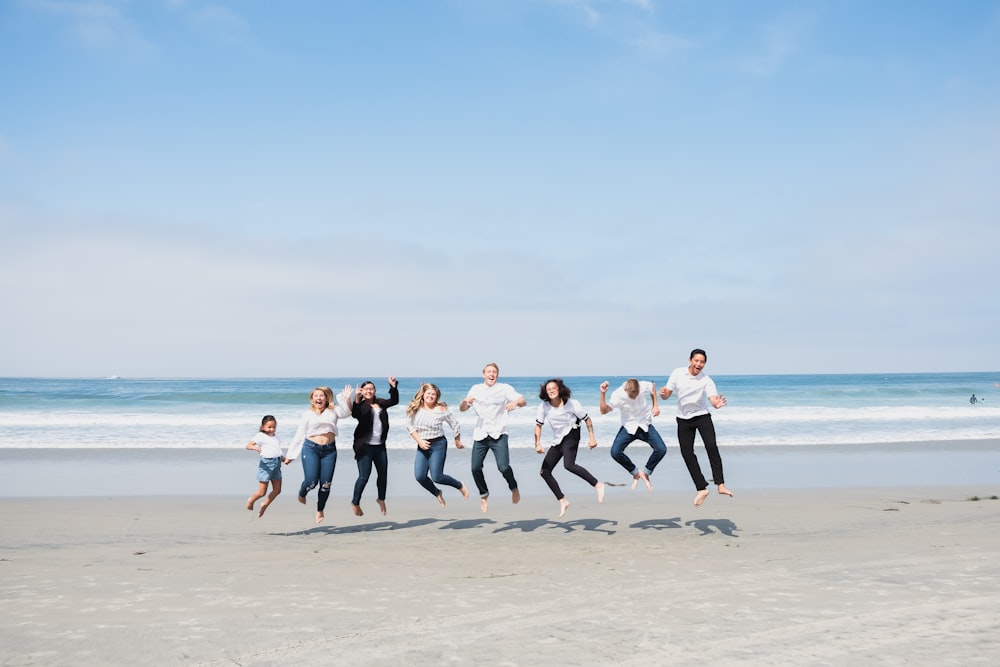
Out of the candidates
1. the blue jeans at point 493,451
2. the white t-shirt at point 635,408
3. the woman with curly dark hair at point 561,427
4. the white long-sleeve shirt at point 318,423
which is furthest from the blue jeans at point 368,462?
the white t-shirt at point 635,408

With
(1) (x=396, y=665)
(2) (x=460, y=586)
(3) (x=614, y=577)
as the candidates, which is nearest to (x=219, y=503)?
(2) (x=460, y=586)

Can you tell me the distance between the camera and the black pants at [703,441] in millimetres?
9500

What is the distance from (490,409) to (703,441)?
2824 mm

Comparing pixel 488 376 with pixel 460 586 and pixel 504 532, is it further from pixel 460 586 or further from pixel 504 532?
pixel 460 586

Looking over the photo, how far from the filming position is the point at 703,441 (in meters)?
9.70

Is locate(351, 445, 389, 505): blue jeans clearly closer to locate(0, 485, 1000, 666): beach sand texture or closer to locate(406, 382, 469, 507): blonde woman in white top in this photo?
locate(406, 382, 469, 507): blonde woman in white top

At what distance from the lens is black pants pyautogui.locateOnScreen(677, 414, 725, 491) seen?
31.2 ft

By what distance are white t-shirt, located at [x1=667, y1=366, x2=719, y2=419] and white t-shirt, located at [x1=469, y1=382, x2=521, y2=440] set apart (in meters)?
2.12

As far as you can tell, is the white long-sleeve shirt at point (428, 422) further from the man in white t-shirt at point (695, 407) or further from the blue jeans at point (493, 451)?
the man in white t-shirt at point (695, 407)

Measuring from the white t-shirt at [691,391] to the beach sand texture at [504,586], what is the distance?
1583 millimetres

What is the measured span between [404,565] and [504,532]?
2.31 metres

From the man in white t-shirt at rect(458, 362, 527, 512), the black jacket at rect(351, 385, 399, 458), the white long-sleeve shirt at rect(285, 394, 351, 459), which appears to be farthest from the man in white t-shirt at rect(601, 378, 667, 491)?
the white long-sleeve shirt at rect(285, 394, 351, 459)

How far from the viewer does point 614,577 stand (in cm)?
734

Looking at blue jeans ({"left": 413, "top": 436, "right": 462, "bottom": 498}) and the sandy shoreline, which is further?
the sandy shoreline
